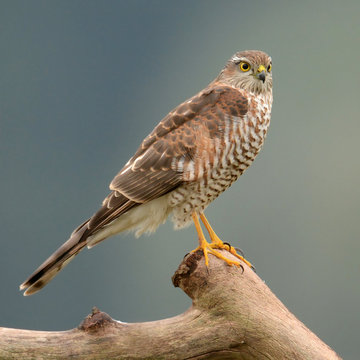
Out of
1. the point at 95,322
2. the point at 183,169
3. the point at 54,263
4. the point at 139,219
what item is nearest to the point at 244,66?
the point at 183,169

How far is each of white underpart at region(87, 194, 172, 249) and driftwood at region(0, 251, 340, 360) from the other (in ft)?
2.04

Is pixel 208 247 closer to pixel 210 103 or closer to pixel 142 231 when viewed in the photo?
pixel 142 231

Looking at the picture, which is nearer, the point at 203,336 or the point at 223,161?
the point at 203,336

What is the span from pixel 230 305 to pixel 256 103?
140cm

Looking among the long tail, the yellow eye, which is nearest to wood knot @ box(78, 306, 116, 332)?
the long tail

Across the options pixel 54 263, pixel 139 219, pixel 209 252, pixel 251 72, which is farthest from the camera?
pixel 251 72

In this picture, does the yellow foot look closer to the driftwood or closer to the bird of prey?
the bird of prey

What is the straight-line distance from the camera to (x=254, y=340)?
3.57 meters

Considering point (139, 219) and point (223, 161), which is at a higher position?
point (139, 219)

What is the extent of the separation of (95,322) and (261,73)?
203cm

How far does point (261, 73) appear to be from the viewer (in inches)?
164

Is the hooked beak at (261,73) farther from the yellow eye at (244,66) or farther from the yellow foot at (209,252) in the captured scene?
the yellow foot at (209,252)

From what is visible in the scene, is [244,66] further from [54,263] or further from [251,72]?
[54,263]

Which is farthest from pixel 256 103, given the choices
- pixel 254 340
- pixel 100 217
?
pixel 254 340
